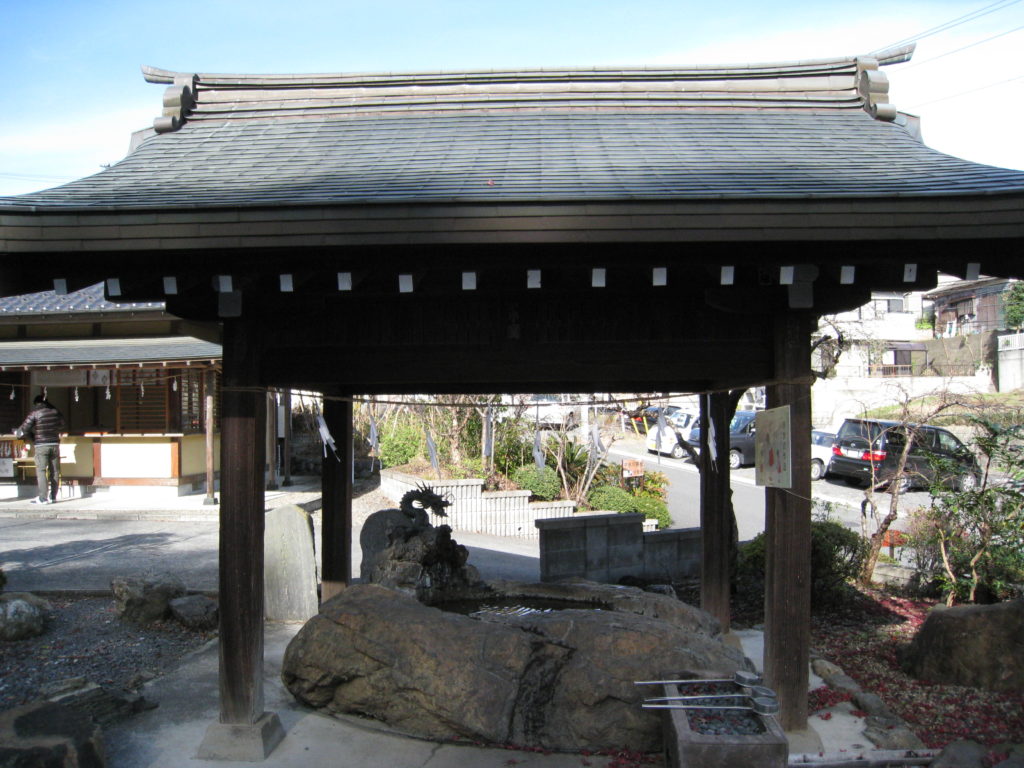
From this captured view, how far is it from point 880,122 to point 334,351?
171 inches

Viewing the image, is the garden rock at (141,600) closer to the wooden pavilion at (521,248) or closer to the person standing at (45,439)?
the wooden pavilion at (521,248)

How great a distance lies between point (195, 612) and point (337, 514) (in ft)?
5.42

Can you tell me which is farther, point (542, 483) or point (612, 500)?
point (542, 483)

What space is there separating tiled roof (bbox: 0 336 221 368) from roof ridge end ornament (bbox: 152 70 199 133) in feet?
25.1

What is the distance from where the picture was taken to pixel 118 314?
1491 cm

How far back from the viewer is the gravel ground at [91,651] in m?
6.06

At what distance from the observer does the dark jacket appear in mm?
14641

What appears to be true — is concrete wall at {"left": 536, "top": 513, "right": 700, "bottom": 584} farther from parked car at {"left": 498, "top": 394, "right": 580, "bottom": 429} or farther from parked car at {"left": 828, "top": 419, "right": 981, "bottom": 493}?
parked car at {"left": 498, "top": 394, "right": 580, "bottom": 429}

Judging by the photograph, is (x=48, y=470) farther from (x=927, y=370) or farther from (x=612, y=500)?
(x=927, y=370)

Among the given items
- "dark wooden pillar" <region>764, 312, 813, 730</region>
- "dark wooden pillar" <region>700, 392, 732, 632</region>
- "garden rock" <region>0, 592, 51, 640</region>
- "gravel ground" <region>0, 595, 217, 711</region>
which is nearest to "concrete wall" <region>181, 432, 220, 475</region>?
"gravel ground" <region>0, 595, 217, 711</region>

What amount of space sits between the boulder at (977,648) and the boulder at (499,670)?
217 cm

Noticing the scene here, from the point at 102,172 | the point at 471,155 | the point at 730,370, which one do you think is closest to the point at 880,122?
the point at 730,370

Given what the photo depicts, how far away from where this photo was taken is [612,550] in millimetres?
10328

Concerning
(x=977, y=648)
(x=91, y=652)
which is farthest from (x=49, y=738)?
(x=977, y=648)
